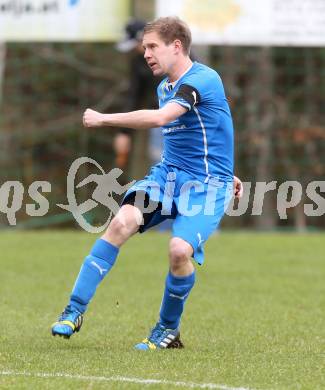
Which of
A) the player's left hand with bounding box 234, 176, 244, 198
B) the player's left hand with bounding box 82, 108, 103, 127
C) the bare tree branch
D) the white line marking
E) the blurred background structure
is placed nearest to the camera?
the white line marking

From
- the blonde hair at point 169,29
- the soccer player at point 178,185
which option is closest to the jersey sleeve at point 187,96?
the soccer player at point 178,185

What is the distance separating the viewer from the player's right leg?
5.60 m

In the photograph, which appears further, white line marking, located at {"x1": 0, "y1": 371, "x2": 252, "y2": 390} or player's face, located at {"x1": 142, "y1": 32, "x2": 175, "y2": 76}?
player's face, located at {"x1": 142, "y1": 32, "x2": 175, "y2": 76}

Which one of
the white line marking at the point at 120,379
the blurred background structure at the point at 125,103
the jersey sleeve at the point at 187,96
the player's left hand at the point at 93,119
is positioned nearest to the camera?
the white line marking at the point at 120,379

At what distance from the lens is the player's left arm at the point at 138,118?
527cm

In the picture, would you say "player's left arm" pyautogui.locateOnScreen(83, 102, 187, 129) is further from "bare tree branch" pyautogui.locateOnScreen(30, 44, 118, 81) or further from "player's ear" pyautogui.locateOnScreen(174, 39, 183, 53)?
"bare tree branch" pyautogui.locateOnScreen(30, 44, 118, 81)

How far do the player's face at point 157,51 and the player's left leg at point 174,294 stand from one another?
895 mm

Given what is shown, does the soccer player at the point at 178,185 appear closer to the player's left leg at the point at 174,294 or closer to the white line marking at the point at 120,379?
the player's left leg at the point at 174,294

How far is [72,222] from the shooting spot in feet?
52.3

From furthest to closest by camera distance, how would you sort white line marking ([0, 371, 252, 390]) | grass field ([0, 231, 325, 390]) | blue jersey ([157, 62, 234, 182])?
blue jersey ([157, 62, 234, 182]) → grass field ([0, 231, 325, 390]) → white line marking ([0, 371, 252, 390])

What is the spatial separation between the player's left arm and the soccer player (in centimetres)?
3

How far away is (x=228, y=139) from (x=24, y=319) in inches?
74.9

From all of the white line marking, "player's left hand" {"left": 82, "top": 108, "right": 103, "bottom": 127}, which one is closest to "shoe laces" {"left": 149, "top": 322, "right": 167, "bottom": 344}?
the white line marking

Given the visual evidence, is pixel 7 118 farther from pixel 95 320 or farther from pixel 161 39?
pixel 161 39
